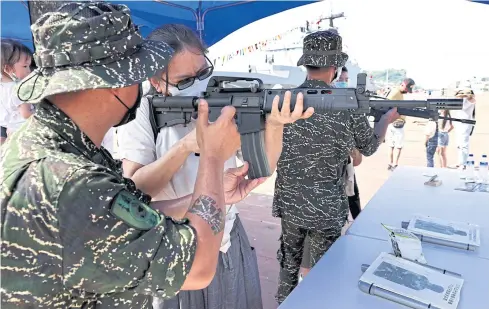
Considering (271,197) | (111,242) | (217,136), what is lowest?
(271,197)

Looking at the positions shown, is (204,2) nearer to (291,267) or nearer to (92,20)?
(291,267)

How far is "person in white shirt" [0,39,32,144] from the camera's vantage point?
285cm

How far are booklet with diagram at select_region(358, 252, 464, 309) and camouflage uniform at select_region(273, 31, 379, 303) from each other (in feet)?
2.47

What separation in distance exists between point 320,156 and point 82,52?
168cm

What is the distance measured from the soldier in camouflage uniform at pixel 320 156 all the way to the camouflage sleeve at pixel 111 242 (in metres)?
1.60

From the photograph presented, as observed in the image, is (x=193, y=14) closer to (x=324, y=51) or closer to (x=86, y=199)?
(x=324, y=51)

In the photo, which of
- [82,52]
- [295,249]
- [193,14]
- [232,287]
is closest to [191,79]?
[82,52]

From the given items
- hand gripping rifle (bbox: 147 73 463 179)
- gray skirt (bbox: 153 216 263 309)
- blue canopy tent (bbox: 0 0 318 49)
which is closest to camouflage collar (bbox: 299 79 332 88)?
hand gripping rifle (bbox: 147 73 463 179)

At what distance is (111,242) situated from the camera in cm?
69

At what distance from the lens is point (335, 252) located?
5.73ft

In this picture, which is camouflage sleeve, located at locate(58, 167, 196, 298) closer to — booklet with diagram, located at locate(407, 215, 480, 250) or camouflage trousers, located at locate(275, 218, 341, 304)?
booklet with diagram, located at locate(407, 215, 480, 250)

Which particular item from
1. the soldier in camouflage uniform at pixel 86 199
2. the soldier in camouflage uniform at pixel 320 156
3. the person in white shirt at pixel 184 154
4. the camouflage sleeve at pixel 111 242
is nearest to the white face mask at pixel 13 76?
the person in white shirt at pixel 184 154

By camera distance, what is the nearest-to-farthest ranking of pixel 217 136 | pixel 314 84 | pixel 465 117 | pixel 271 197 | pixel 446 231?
pixel 217 136, pixel 446 231, pixel 314 84, pixel 271 197, pixel 465 117

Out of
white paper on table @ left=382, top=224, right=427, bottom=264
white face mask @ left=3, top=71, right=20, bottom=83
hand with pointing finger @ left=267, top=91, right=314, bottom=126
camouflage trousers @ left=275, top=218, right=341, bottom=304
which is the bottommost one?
camouflage trousers @ left=275, top=218, right=341, bottom=304
